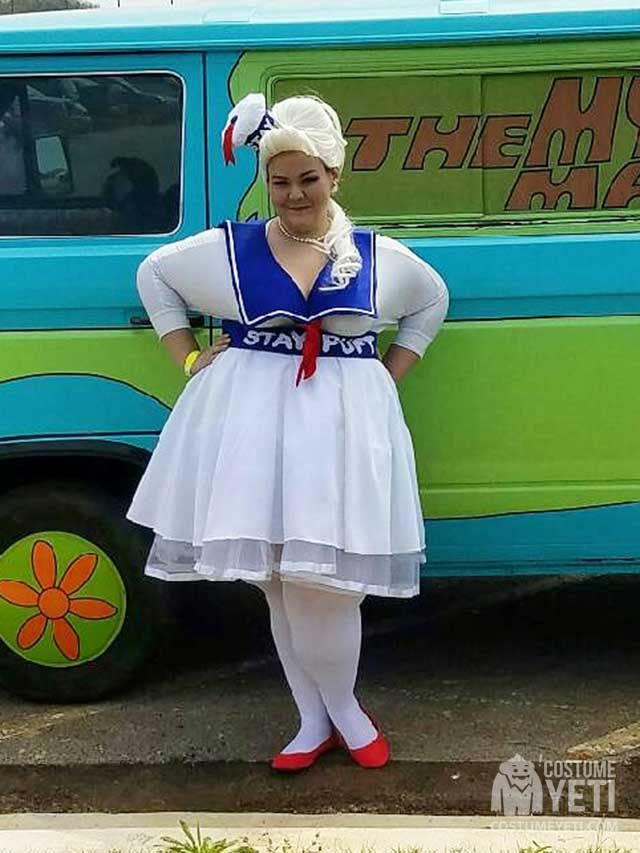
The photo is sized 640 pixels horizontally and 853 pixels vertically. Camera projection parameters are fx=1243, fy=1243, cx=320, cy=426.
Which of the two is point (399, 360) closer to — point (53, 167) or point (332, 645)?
point (332, 645)

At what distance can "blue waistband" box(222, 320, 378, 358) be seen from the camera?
313 centimetres

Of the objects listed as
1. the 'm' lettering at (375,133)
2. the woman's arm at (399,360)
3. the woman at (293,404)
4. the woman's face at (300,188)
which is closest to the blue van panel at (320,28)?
the 'm' lettering at (375,133)

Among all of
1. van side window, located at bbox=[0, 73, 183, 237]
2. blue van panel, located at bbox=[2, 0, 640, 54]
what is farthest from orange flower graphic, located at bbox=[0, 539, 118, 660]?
blue van panel, located at bbox=[2, 0, 640, 54]

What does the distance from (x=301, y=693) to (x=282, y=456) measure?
78 centimetres

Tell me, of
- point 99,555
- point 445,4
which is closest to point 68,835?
point 99,555

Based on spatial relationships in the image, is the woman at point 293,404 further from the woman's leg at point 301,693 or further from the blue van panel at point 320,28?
the blue van panel at point 320,28

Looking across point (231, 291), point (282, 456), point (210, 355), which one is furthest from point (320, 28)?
point (282, 456)

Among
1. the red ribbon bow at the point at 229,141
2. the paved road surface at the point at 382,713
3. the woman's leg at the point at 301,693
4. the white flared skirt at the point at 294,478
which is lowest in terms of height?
the paved road surface at the point at 382,713

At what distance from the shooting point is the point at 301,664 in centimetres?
341

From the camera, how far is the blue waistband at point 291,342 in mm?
3127

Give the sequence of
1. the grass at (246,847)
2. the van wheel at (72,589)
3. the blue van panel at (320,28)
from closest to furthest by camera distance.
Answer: the grass at (246,847) → the blue van panel at (320,28) → the van wheel at (72,589)

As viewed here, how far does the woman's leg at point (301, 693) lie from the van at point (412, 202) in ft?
1.98

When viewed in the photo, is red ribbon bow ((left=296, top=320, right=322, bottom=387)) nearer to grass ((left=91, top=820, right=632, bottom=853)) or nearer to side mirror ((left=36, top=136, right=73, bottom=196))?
side mirror ((left=36, top=136, right=73, bottom=196))

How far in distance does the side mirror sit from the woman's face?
80cm
